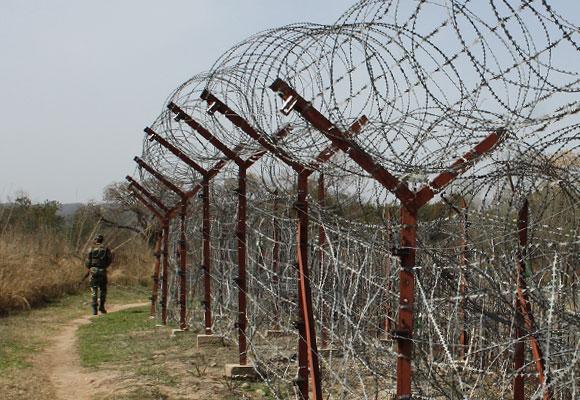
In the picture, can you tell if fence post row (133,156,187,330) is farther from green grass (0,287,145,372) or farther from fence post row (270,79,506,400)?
fence post row (270,79,506,400)

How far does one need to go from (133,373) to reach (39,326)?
4.96 meters

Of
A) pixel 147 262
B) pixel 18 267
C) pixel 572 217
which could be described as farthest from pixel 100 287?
pixel 572 217

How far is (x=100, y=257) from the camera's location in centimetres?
1435

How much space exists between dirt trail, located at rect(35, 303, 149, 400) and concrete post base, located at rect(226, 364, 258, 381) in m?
1.17

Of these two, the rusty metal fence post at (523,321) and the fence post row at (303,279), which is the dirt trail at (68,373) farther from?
the rusty metal fence post at (523,321)

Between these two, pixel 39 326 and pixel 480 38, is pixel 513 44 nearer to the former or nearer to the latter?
pixel 480 38

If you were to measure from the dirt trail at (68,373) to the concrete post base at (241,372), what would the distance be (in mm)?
1172

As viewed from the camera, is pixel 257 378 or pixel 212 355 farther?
pixel 212 355

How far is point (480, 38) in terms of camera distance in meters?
2.75

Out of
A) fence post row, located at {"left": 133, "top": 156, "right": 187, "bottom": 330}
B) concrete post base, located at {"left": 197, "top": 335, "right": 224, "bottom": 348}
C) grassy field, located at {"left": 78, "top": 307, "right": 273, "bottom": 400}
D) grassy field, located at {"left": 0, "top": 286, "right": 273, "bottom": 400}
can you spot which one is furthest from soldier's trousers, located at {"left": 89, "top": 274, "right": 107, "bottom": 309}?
concrete post base, located at {"left": 197, "top": 335, "right": 224, "bottom": 348}

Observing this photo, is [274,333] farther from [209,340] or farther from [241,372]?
[241,372]

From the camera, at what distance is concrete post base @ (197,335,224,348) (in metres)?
8.54

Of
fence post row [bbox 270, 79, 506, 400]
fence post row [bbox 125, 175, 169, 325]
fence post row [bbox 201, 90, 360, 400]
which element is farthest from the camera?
fence post row [bbox 125, 175, 169, 325]

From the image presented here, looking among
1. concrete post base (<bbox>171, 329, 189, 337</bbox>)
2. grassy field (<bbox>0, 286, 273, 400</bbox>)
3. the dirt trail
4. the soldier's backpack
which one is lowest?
the dirt trail
